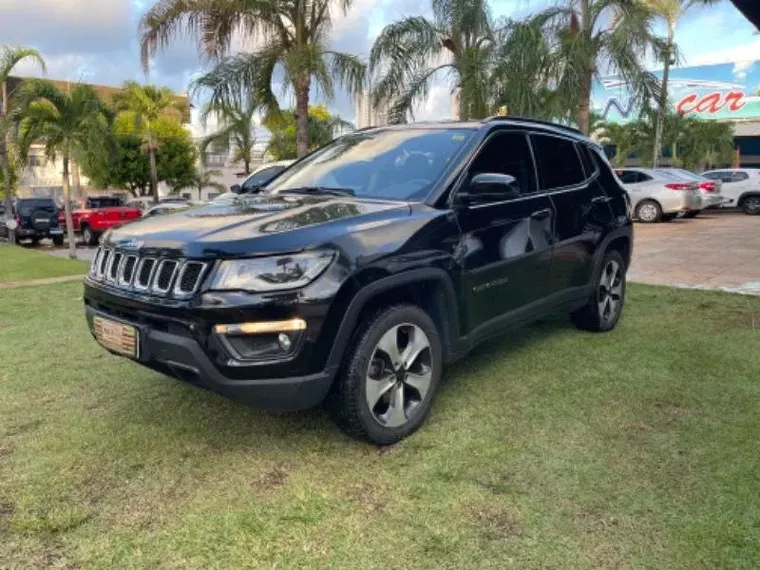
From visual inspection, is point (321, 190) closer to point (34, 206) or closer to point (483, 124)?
point (483, 124)

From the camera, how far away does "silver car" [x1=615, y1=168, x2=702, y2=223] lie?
17.2 metres

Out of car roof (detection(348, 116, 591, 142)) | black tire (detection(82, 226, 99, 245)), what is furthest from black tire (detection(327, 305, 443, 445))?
black tire (detection(82, 226, 99, 245))

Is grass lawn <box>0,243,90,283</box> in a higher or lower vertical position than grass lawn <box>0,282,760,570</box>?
higher

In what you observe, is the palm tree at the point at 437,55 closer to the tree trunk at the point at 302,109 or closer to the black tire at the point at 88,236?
the tree trunk at the point at 302,109

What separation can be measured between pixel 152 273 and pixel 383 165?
1.64 m

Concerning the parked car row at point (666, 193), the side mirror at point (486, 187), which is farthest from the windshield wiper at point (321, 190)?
the parked car row at point (666, 193)

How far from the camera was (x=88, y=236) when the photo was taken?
66.6 ft

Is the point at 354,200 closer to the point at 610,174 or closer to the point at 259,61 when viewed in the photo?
the point at 610,174

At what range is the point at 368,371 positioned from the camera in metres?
3.11

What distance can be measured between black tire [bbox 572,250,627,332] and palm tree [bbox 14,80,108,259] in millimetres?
13213

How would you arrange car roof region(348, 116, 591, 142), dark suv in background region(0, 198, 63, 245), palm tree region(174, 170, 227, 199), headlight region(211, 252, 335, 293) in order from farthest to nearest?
palm tree region(174, 170, 227, 199)
dark suv in background region(0, 198, 63, 245)
car roof region(348, 116, 591, 142)
headlight region(211, 252, 335, 293)

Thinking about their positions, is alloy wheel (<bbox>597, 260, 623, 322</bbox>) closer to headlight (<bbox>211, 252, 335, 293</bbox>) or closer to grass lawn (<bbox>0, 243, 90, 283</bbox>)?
headlight (<bbox>211, 252, 335, 293</bbox>)

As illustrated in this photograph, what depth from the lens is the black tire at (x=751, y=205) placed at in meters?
20.1

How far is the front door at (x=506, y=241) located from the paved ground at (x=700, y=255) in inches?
168
